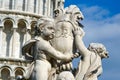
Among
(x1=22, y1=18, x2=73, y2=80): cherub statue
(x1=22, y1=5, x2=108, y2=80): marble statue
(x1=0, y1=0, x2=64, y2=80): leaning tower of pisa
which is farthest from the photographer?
(x1=0, y1=0, x2=64, y2=80): leaning tower of pisa

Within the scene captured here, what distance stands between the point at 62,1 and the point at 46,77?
5649 centimetres

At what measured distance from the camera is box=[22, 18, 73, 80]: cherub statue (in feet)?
31.8

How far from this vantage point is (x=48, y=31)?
9930 millimetres

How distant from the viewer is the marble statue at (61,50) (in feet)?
32.2

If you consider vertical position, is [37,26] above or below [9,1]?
below

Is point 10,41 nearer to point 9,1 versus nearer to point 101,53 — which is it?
point 9,1

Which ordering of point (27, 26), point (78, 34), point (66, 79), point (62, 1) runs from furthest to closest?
point (62, 1) → point (27, 26) → point (78, 34) → point (66, 79)

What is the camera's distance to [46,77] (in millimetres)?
9680

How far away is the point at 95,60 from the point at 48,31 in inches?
45.0

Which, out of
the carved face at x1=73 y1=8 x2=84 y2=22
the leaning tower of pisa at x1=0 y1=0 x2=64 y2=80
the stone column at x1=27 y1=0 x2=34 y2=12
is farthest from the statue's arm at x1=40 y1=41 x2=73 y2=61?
the stone column at x1=27 y1=0 x2=34 y2=12

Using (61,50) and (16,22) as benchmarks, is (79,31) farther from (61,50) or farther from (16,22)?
(16,22)

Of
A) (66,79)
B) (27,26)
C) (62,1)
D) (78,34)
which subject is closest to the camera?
(66,79)

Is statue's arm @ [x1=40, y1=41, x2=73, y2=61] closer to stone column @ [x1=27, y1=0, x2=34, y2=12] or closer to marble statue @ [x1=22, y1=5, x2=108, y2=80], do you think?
marble statue @ [x1=22, y1=5, x2=108, y2=80]

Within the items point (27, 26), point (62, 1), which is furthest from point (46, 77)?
point (62, 1)
